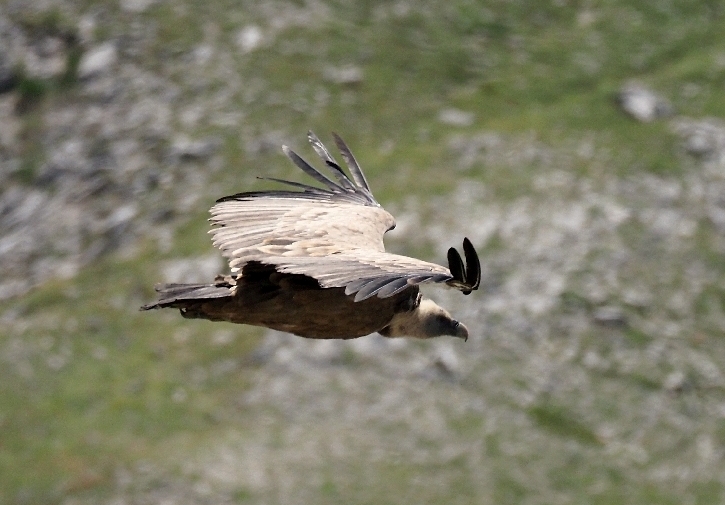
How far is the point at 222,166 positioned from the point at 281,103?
2324 mm

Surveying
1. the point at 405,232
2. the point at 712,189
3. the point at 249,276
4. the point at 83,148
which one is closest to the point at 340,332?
the point at 249,276

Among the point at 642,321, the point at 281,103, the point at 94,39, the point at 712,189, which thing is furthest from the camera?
the point at 94,39

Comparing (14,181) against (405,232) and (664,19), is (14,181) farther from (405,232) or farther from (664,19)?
(664,19)

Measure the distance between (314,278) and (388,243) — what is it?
17.3m

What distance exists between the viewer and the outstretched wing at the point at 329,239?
27.0ft

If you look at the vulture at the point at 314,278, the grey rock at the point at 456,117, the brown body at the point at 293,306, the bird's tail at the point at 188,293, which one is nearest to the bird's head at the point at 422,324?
the vulture at the point at 314,278

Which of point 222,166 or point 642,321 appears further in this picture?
point 222,166

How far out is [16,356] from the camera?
25.6 m

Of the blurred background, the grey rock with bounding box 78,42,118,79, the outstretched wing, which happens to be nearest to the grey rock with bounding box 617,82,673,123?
the blurred background

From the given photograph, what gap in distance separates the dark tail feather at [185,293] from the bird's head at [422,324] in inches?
51.7

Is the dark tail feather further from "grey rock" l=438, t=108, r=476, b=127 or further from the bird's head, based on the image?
"grey rock" l=438, t=108, r=476, b=127

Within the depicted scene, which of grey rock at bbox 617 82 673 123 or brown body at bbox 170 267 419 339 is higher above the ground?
brown body at bbox 170 267 419 339

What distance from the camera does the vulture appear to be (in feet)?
27.3

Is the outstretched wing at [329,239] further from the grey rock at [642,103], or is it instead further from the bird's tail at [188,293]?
the grey rock at [642,103]
